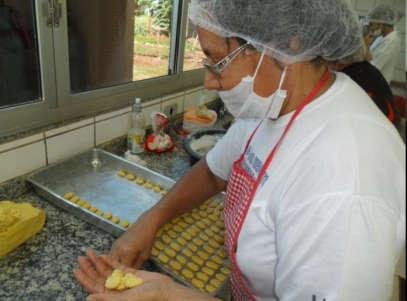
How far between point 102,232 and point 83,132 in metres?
0.42

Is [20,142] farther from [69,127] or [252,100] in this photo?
[252,100]

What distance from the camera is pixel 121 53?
137cm

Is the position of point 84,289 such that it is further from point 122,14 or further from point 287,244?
point 122,14

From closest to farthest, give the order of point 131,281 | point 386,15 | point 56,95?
point 131,281, point 56,95, point 386,15

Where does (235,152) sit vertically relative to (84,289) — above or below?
above

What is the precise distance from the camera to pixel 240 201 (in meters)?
0.73

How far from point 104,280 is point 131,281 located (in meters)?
0.07

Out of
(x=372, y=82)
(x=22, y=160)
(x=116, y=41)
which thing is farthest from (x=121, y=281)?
(x=372, y=82)

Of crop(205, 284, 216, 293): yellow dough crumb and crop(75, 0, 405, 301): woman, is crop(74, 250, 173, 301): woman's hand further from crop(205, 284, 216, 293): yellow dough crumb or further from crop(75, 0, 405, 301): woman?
crop(205, 284, 216, 293): yellow dough crumb

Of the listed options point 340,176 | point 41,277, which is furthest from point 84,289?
point 340,176

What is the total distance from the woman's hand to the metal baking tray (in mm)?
121

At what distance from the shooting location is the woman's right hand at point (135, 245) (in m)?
0.78

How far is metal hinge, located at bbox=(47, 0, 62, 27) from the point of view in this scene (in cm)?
94

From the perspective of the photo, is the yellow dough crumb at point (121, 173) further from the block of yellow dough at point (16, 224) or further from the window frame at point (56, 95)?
the block of yellow dough at point (16, 224)
